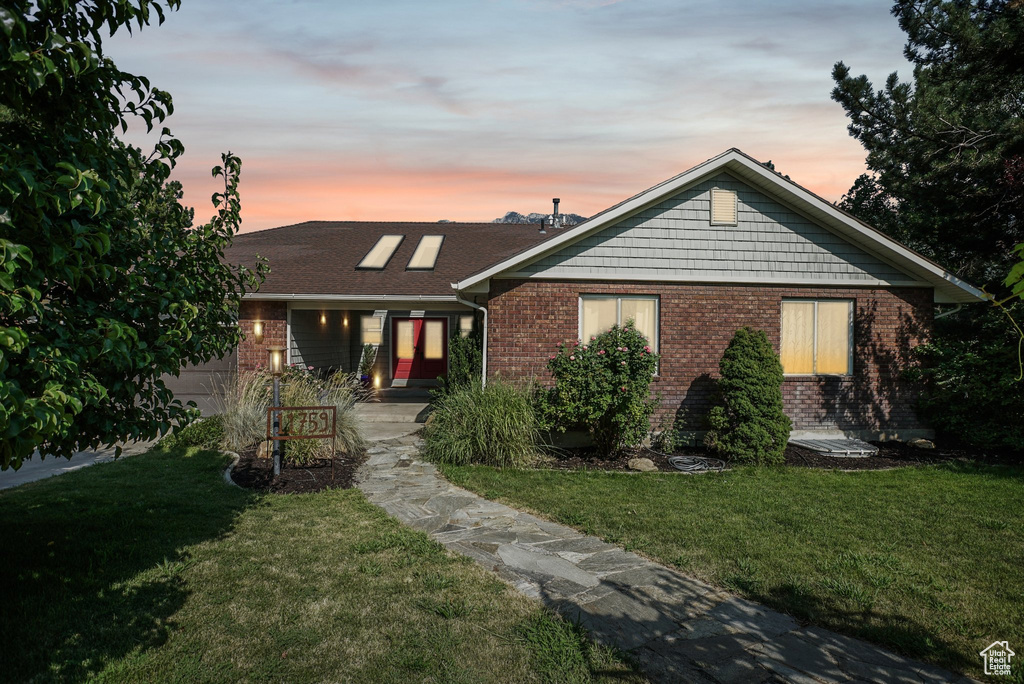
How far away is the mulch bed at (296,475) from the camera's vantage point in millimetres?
7957

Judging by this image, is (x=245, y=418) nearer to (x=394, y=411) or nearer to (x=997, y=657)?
(x=394, y=411)

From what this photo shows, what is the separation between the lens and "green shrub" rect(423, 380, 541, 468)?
9172mm

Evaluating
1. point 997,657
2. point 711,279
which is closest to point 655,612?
point 997,657

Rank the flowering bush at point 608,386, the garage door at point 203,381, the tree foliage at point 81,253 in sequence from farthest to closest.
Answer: the garage door at point 203,381 < the flowering bush at point 608,386 < the tree foliage at point 81,253

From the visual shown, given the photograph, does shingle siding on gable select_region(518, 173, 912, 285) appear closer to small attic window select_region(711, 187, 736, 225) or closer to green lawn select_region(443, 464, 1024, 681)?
small attic window select_region(711, 187, 736, 225)

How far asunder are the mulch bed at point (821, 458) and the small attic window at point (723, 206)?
3966 mm

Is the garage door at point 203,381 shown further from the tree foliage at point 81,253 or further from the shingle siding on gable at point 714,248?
the tree foliage at point 81,253

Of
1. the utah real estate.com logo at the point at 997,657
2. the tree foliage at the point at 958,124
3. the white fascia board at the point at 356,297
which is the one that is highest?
the tree foliage at the point at 958,124

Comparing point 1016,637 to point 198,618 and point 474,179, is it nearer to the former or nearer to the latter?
point 198,618

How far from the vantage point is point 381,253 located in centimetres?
1720

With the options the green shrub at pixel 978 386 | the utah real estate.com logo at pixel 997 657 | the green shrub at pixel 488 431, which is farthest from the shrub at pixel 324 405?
the green shrub at pixel 978 386

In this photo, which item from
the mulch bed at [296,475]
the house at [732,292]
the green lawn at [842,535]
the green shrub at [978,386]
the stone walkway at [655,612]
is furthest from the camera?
the house at [732,292]

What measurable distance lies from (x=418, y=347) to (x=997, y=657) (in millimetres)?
17192

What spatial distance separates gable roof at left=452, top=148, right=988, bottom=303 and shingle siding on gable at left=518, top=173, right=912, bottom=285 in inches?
6.9
